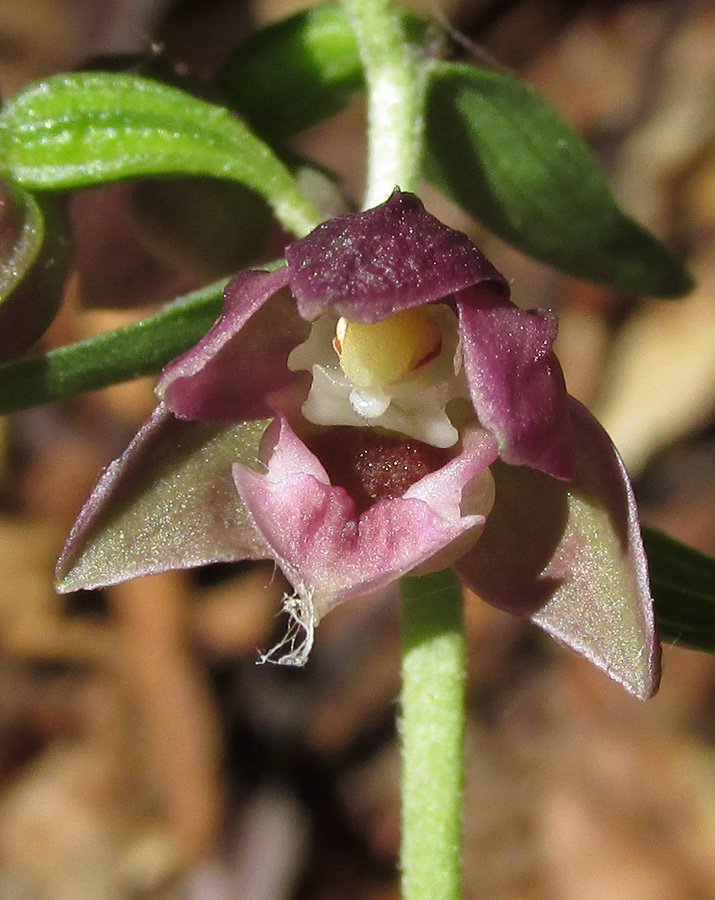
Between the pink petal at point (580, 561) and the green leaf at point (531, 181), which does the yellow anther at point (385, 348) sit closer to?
the pink petal at point (580, 561)

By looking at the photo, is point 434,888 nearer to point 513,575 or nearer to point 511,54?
point 513,575

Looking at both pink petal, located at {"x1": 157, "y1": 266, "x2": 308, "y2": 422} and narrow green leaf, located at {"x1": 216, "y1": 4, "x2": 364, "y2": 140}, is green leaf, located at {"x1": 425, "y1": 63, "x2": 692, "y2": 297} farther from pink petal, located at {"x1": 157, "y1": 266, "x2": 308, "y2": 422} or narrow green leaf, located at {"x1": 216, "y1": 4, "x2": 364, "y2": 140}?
pink petal, located at {"x1": 157, "y1": 266, "x2": 308, "y2": 422}

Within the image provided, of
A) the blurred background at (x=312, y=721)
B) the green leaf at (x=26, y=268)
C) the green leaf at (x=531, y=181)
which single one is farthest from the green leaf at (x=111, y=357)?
the blurred background at (x=312, y=721)

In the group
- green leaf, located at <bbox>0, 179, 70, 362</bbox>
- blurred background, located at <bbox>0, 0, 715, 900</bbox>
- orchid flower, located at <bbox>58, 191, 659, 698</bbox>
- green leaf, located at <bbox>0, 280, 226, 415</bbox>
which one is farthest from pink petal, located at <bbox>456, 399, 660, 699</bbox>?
blurred background, located at <bbox>0, 0, 715, 900</bbox>

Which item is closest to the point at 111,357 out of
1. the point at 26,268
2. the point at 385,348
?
the point at 26,268

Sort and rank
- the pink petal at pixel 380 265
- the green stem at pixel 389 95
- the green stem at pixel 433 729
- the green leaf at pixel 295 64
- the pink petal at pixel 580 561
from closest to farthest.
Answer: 1. the pink petal at pixel 380 265
2. the pink petal at pixel 580 561
3. the green stem at pixel 433 729
4. the green stem at pixel 389 95
5. the green leaf at pixel 295 64

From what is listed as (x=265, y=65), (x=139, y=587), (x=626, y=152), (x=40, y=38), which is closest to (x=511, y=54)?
(x=626, y=152)

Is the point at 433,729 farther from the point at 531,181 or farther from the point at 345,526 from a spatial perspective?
the point at 531,181
